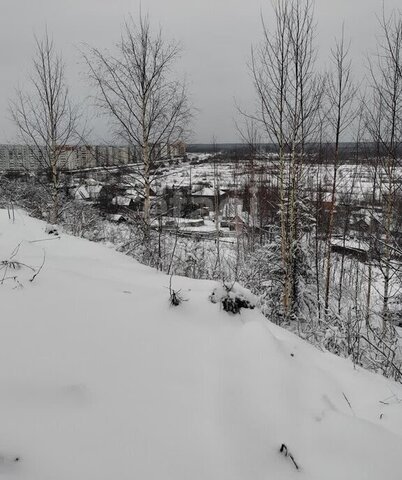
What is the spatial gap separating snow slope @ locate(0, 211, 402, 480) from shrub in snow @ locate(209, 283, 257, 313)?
0.27ft

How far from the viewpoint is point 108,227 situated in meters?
22.3

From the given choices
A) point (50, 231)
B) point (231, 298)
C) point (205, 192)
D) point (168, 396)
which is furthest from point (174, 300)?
point (205, 192)

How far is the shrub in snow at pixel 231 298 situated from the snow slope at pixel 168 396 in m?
0.08

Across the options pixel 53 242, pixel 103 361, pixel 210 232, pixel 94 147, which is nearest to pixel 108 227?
pixel 210 232

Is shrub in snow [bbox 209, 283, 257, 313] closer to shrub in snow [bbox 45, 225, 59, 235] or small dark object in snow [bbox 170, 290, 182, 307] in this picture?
small dark object in snow [bbox 170, 290, 182, 307]

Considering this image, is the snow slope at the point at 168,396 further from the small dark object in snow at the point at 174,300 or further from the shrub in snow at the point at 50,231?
the shrub in snow at the point at 50,231

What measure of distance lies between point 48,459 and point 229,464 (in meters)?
0.74

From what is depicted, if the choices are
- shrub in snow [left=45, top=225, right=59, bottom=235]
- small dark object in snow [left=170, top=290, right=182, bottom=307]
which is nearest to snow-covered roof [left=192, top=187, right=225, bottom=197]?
shrub in snow [left=45, top=225, right=59, bottom=235]

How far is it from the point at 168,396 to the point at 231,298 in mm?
1019

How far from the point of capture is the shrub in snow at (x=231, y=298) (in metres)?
2.44

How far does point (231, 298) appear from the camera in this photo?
2463 mm

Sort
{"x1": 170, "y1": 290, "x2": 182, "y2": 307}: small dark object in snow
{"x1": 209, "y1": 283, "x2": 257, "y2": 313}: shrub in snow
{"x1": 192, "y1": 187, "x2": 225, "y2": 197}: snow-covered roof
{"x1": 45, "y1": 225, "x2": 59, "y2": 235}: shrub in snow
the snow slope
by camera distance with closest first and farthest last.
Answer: the snow slope
{"x1": 170, "y1": 290, "x2": 182, "y2": 307}: small dark object in snow
{"x1": 209, "y1": 283, "x2": 257, "y2": 313}: shrub in snow
{"x1": 45, "y1": 225, "x2": 59, "y2": 235}: shrub in snow
{"x1": 192, "y1": 187, "x2": 225, "y2": 197}: snow-covered roof

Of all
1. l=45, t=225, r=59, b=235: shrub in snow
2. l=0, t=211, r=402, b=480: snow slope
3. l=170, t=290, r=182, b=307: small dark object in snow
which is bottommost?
l=0, t=211, r=402, b=480: snow slope

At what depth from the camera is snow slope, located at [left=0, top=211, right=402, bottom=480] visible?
1.29 metres
